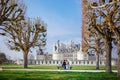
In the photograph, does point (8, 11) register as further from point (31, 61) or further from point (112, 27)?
point (31, 61)

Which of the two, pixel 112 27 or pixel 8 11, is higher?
pixel 8 11

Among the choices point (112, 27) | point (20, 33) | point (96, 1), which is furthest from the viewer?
point (20, 33)

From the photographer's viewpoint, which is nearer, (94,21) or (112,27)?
(112,27)

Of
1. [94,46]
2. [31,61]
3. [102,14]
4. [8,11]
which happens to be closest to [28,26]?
[94,46]

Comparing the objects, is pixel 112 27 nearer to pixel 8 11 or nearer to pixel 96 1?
pixel 96 1

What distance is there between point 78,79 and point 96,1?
12.5m

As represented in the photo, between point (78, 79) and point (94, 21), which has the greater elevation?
point (94, 21)

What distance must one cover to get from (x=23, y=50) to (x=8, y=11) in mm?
27043

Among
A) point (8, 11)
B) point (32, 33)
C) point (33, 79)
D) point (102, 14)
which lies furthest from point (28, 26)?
point (33, 79)

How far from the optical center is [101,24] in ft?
118

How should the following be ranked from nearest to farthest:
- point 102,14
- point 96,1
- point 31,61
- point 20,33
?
point 102,14 < point 96,1 < point 20,33 < point 31,61

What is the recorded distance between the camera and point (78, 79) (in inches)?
935

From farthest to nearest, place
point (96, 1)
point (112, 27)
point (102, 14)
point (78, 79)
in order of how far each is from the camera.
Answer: point (96, 1), point (102, 14), point (112, 27), point (78, 79)

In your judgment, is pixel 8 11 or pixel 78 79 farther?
pixel 8 11
